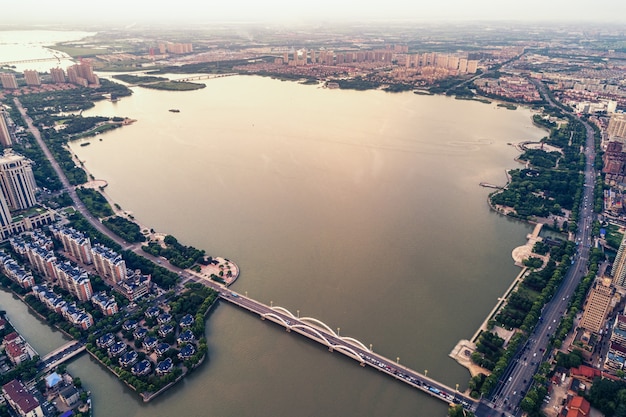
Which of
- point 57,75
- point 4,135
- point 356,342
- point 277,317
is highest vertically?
point 57,75

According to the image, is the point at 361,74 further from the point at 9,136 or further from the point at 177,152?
the point at 9,136

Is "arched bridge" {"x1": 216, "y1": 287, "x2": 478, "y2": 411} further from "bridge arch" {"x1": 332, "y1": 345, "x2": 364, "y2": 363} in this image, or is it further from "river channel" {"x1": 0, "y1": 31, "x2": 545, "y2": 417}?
"river channel" {"x1": 0, "y1": 31, "x2": 545, "y2": 417}

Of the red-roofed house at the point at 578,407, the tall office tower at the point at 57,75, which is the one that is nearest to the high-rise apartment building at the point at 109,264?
the red-roofed house at the point at 578,407

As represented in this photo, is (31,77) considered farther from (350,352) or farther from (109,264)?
(350,352)

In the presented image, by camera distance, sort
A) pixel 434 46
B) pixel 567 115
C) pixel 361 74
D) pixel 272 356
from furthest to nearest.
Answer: pixel 434 46, pixel 361 74, pixel 567 115, pixel 272 356

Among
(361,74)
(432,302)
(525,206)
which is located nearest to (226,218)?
(432,302)

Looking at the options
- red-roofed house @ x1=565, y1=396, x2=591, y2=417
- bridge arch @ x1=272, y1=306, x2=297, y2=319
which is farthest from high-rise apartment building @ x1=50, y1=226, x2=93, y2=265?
red-roofed house @ x1=565, y1=396, x2=591, y2=417

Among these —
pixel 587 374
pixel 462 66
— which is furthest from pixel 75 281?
pixel 462 66
